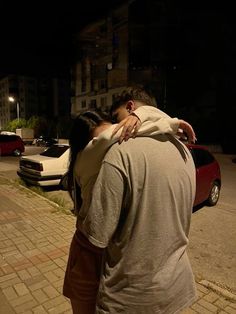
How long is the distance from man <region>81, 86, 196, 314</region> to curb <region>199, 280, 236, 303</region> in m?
2.05

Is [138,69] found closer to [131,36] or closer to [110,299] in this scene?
[131,36]

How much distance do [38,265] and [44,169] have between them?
5426mm

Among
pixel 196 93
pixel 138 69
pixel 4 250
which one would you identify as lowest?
pixel 4 250

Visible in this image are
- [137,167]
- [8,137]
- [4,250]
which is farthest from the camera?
[8,137]

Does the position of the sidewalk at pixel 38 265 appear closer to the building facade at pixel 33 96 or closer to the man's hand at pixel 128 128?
the man's hand at pixel 128 128

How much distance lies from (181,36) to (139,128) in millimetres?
35196

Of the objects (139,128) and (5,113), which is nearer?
(139,128)

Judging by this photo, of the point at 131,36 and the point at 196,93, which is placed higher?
the point at 131,36

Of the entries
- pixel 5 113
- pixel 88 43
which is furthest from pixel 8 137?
pixel 5 113

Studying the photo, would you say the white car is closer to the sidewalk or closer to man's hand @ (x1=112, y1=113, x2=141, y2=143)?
the sidewalk

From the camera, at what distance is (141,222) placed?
4.56 ft

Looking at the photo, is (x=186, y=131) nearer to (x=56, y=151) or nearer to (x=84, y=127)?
(x=84, y=127)

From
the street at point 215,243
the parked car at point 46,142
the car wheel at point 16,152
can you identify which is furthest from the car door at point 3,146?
the street at point 215,243

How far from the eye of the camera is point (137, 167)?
133 cm
